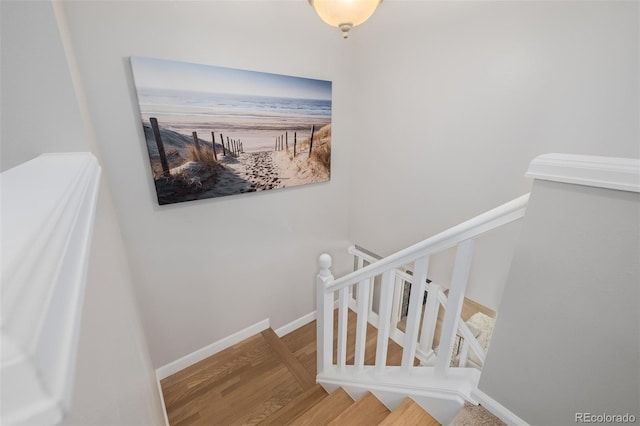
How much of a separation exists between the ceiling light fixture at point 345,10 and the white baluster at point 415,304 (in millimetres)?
1123

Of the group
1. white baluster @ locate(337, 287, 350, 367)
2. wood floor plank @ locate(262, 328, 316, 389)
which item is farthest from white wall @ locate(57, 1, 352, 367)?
white baluster @ locate(337, 287, 350, 367)

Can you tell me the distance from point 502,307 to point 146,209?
1933 millimetres

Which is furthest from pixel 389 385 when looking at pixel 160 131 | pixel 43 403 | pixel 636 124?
pixel 160 131

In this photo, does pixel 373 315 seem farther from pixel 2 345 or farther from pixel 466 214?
pixel 2 345

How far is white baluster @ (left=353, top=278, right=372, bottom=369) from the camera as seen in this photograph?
135 centimetres

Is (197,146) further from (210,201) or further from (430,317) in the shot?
(430,317)

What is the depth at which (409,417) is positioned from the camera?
3.69 ft

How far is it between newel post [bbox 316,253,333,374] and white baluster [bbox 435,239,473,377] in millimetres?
643

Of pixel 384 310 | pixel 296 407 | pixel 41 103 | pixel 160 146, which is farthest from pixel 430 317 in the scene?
pixel 41 103

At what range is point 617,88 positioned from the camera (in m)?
1.16

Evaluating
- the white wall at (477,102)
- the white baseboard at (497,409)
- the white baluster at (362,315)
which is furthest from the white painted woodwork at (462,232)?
the white wall at (477,102)

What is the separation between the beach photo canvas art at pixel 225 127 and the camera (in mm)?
Answer: 1582

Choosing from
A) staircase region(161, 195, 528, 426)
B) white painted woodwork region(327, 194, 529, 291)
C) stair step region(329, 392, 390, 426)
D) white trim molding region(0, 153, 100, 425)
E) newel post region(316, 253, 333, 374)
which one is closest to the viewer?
white trim molding region(0, 153, 100, 425)

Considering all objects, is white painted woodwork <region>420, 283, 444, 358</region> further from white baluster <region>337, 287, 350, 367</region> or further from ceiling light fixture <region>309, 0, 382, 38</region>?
ceiling light fixture <region>309, 0, 382, 38</region>
